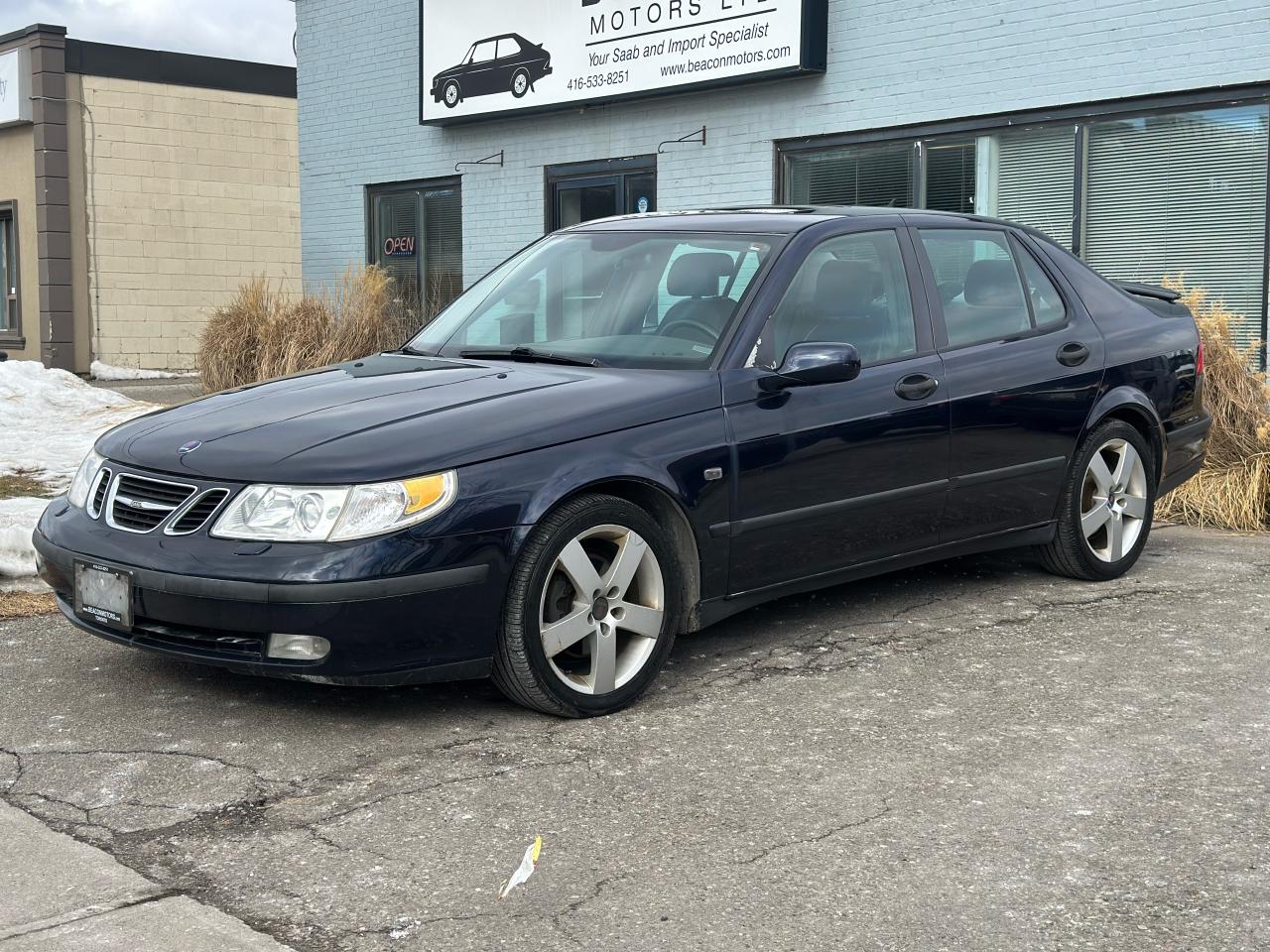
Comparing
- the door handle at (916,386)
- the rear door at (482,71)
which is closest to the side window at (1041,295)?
the door handle at (916,386)

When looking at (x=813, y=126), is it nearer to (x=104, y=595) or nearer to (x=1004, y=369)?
(x=1004, y=369)

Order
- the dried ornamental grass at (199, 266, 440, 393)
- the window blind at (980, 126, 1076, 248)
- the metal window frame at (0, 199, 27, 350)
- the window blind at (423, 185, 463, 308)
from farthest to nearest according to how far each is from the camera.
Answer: the metal window frame at (0, 199, 27, 350)
the window blind at (423, 185, 463, 308)
the dried ornamental grass at (199, 266, 440, 393)
the window blind at (980, 126, 1076, 248)

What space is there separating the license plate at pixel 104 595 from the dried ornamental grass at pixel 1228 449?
6017 millimetres

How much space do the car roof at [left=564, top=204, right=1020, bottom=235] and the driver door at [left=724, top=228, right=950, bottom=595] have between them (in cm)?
14

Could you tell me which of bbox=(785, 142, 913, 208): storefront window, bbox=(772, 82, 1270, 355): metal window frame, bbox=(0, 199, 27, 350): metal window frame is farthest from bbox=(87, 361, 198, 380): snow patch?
bbox=(772, 82, 1270, 355): metal window frame

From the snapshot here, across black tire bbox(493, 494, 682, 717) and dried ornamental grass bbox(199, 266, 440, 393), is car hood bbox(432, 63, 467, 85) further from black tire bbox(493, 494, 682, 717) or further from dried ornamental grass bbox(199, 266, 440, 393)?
black tire bbox(493, 494, 682, 717)

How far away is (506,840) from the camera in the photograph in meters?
3.64

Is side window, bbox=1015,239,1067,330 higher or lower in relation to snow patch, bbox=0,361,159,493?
higher

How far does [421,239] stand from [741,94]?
4.55m

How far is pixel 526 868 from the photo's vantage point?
3.45m

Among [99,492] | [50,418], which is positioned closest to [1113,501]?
[99,492]

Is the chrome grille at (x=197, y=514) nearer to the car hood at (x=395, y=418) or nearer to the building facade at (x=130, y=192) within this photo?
the car hood at (x=395, y=418)

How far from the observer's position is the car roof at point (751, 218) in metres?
5.66

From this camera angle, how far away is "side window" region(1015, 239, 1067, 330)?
634 centimetres
